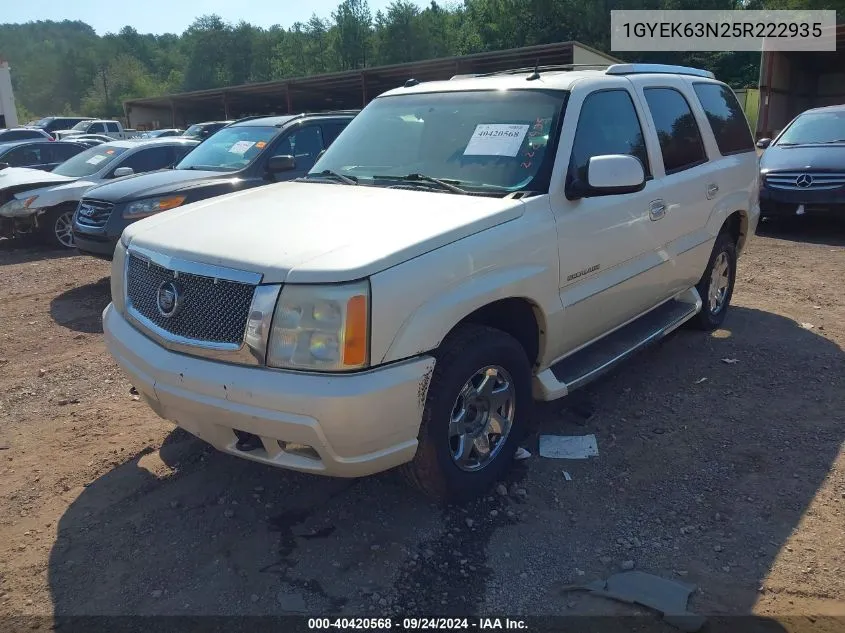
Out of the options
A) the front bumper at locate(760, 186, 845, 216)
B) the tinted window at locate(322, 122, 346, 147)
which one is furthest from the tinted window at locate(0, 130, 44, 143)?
Result: the front bumper at locate(760, 186, 845, 216)

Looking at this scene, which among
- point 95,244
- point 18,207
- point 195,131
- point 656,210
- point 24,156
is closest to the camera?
point 656,210

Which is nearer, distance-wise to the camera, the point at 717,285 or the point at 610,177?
the point at 610,177

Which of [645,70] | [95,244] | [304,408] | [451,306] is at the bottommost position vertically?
[95,244]

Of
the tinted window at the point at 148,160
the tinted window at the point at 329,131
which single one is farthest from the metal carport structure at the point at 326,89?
the tinted window at the point at 148,160

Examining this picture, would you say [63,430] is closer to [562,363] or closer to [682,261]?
[562,363]

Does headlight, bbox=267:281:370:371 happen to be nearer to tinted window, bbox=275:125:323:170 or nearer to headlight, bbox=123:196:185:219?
headlight, bbox=123:196:185:219

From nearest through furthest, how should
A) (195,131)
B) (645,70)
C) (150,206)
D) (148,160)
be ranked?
(645,70) → (150,206) → (148,160) → (195,131)

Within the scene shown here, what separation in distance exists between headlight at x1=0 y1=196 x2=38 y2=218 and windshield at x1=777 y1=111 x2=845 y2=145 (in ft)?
36.9

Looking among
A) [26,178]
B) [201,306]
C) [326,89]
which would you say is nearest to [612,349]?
[201,306]

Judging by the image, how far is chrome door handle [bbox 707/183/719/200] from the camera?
5.04 metres

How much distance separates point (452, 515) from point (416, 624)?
28.8 inches

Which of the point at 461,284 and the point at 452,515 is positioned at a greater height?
the point at 461,284

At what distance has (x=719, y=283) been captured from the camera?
5.80 m

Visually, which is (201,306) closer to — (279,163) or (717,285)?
(279,163)
